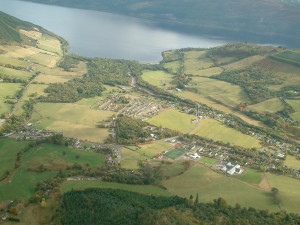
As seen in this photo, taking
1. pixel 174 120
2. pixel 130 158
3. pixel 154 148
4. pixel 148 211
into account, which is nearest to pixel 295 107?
pixel 174 120

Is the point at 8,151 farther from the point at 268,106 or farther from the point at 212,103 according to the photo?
the point at 268,106

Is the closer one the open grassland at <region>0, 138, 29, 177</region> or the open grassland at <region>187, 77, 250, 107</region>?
the open grassland at <region>0, 138, 29, 177</region>

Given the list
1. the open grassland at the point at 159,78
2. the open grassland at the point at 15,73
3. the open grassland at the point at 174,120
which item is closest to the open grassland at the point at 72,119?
the open grassland at the point at 174,120

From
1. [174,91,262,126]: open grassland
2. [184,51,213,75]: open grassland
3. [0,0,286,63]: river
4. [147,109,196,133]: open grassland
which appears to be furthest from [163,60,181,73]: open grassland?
[147,109,196,133]: open grassland

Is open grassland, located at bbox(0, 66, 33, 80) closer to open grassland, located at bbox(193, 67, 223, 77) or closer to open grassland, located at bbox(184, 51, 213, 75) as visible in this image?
open grassland, located at bbox(184, 51, 213, 75)

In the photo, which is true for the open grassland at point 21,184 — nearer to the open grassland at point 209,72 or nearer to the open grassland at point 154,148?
the open grassland at point 154,148

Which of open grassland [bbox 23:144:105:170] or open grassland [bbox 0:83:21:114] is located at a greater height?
open grassland [bbox 0:83:21:114]
